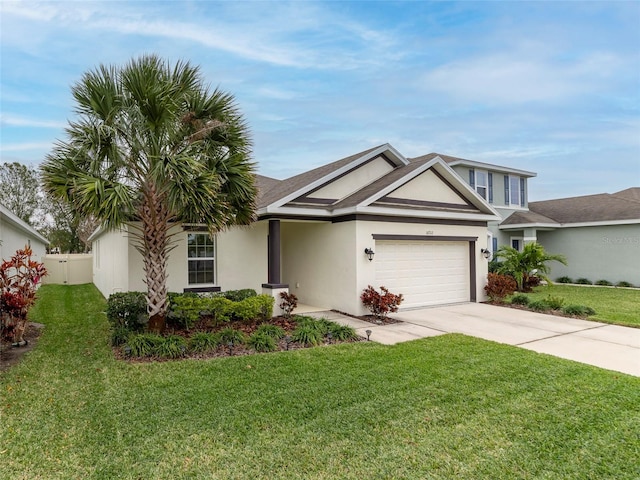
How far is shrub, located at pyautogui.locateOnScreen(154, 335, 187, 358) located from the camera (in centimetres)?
666

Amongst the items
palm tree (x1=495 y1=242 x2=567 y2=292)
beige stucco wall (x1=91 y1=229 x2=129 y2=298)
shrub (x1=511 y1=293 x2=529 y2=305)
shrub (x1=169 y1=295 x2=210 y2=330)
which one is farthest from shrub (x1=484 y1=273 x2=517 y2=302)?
beige stucco wall (x1=91 y1=229 x2=129 y2=298)

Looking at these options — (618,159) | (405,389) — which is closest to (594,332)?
(405,389)

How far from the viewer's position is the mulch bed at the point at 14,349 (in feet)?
21.0

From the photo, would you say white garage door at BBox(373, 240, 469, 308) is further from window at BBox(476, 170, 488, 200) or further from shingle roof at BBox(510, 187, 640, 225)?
shingle roof at BBox(510, 187, 640, 225)

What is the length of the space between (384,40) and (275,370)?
10.6 meters

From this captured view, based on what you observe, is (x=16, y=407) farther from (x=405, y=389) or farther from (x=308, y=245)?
(x=308, y=245)

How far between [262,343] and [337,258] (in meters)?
4.69

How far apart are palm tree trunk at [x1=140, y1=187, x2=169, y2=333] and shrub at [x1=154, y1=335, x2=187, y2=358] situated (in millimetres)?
1016

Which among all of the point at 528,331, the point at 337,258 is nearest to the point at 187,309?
the point at 337,258

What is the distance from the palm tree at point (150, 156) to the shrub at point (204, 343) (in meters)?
1.16

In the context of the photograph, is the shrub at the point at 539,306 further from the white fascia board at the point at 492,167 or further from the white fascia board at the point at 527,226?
the white fascia board at the point at 527,226

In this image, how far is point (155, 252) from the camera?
7.73 meters

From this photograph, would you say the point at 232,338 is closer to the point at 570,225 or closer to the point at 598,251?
the point at 598,251

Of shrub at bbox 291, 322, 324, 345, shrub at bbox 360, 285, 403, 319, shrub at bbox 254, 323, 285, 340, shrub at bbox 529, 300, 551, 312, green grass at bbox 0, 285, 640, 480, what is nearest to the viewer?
green grass at bbox 0, 285, 640, 480
